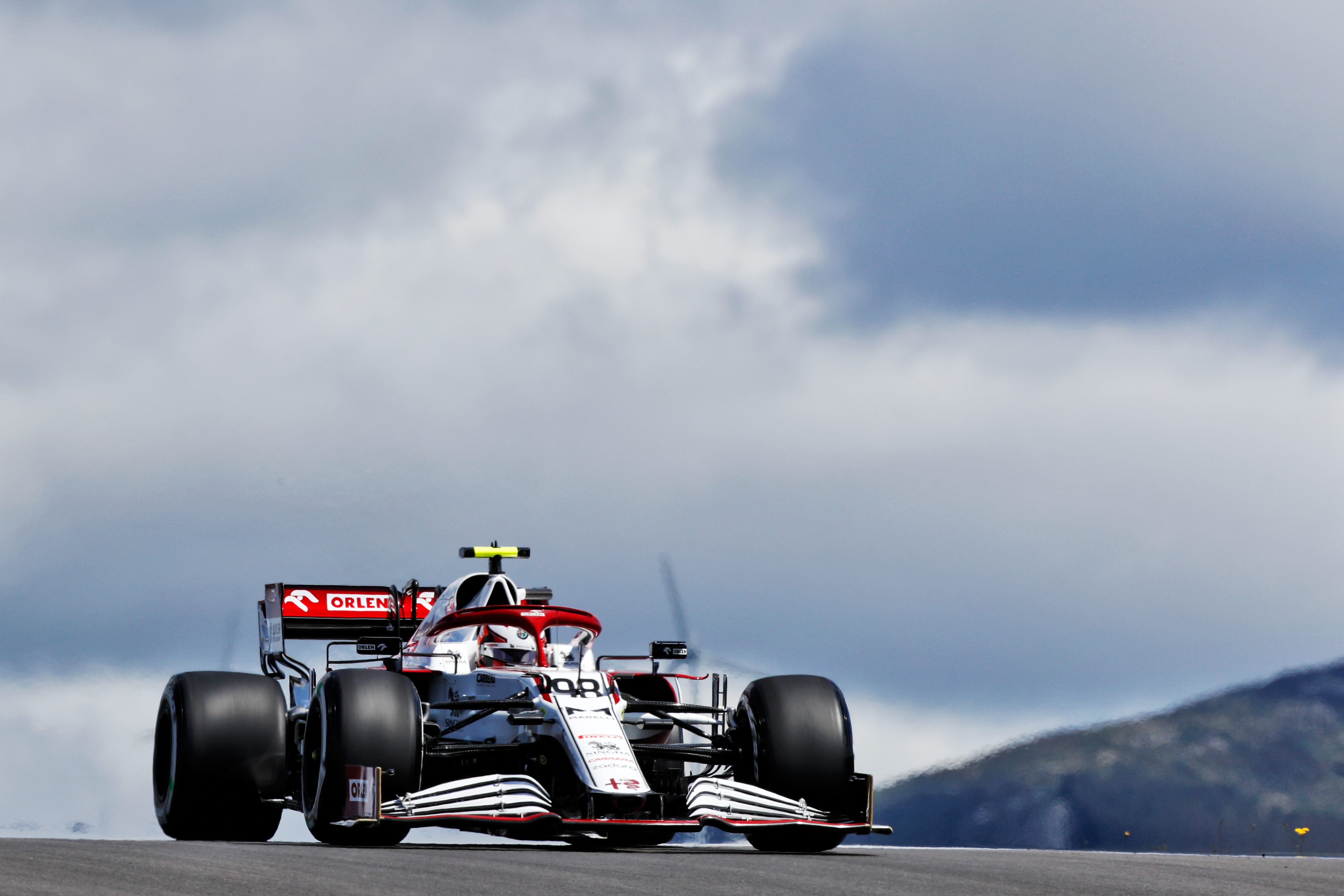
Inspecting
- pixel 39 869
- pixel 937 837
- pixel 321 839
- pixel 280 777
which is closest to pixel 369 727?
pixel 321 839

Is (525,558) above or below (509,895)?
above

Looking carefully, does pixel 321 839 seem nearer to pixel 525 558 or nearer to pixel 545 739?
pixel 545 739

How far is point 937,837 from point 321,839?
2183 inches

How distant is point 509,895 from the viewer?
10773 millimetres

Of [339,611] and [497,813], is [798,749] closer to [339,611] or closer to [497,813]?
[497,813]

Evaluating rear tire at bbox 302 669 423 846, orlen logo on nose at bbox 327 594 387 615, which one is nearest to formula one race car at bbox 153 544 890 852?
rear tire at bbox 302 669 423 846

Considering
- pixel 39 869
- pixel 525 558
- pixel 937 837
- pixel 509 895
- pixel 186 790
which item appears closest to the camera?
pixel 509 895

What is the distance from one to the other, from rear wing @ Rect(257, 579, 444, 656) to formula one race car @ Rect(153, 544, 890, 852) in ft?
6.19

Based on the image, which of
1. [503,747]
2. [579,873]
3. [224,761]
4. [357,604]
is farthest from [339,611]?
[579,873]

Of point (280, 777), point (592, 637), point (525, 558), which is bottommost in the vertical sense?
point (280, 777)

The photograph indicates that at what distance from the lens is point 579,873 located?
12.6 m

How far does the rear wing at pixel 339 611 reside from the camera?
2411 cm

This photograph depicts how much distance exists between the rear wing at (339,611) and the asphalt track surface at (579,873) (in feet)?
22.8

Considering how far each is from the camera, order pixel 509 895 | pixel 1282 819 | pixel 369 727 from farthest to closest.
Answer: pixel 1282 819 < pixel 369 727 < pixel 509 895
